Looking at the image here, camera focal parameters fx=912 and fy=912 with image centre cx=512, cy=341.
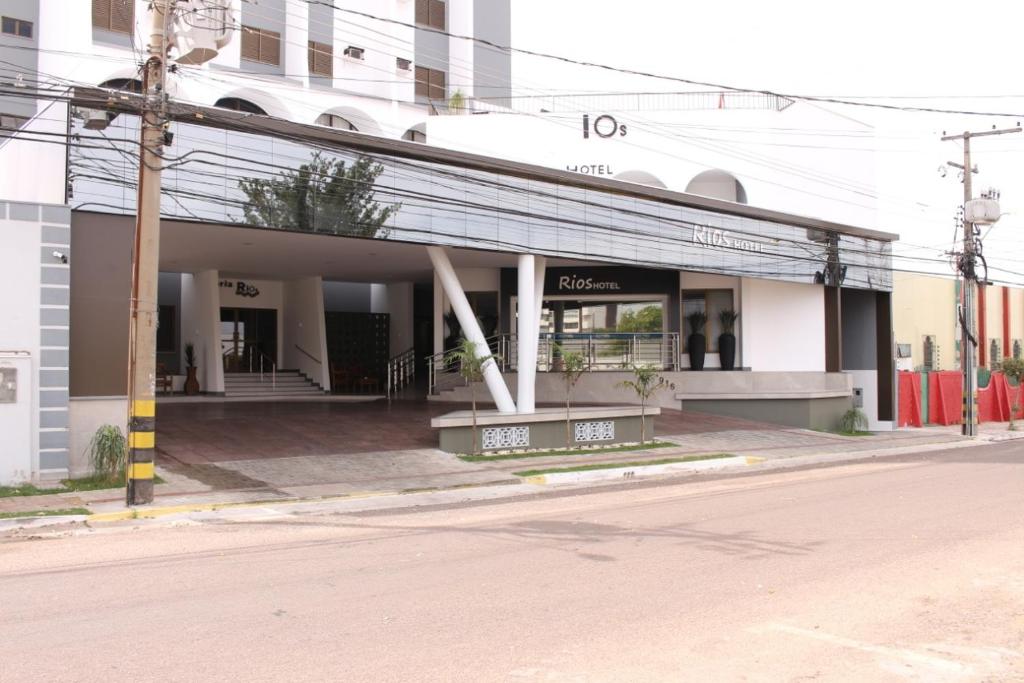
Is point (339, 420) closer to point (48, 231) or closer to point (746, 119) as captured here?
point (48, 231)

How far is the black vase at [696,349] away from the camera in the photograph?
2911 centimetres

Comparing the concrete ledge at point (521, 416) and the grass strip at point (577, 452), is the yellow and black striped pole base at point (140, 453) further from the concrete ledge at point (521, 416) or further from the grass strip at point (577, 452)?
the grass strip at point (577, 452)

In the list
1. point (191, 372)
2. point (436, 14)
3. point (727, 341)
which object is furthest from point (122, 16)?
point (727, 341)

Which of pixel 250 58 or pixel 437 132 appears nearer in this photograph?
pixel 437 132

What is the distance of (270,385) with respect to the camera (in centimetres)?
3028

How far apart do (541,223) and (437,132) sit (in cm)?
887

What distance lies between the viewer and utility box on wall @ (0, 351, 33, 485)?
1389cm

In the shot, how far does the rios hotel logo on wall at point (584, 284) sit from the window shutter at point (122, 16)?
18.9 m

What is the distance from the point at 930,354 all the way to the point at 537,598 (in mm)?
36211

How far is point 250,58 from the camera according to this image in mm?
37656

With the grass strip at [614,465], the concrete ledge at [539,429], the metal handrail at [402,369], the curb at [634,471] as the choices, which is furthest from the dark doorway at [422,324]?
the curb at [634,471]

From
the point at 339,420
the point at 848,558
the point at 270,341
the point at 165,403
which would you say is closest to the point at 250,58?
the point at 270,341

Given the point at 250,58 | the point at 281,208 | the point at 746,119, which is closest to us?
the point at 281,208

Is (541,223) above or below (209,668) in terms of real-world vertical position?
above
